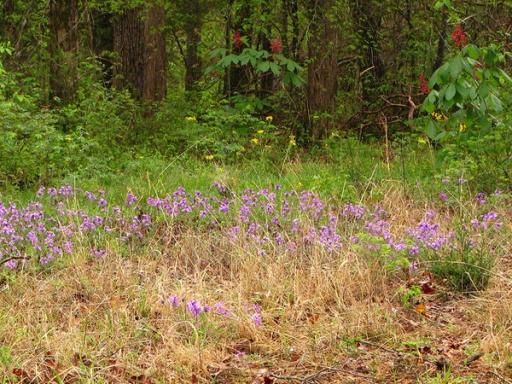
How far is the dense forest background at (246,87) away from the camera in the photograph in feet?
25.4

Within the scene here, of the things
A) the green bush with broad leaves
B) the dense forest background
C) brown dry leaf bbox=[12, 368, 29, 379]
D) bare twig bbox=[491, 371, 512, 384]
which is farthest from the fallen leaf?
brown dry leaf bbox=[12, 368, 29, 379]

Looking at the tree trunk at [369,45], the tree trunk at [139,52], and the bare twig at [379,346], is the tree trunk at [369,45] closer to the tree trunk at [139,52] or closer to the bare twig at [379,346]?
the tree trunk at [139,52]

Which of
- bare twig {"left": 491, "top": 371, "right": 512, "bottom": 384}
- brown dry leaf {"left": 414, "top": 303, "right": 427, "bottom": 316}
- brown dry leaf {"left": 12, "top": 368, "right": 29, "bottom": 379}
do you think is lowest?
brown dry leaf {"left": 12, "top": 368, "right": 29, "bottom": 379}

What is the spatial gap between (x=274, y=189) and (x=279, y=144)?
332 centimetres

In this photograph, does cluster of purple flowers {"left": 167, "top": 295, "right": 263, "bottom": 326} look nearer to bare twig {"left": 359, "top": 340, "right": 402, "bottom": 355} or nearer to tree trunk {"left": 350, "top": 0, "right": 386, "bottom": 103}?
bare twig {"left": 359, "top": 340, "right": 402, "bottom": 355}

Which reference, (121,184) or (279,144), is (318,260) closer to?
(121,184)

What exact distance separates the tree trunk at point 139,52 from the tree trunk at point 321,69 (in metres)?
3.66

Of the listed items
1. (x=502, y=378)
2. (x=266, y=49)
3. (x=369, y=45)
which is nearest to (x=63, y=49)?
(x=266, y=49)

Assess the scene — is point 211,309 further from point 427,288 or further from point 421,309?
point 427,288

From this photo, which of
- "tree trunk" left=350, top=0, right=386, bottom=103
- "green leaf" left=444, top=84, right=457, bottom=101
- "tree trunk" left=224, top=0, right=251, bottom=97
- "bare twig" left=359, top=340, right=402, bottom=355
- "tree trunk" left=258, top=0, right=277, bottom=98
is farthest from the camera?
"tree trunk" left=350, top=0, right=386, bottom=103

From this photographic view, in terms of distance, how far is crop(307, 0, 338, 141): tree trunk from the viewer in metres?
10.4

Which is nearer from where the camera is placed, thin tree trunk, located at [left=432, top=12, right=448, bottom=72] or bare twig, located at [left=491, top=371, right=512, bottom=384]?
bare twig, located at [left=491, top=371, right=512, bottom=384]

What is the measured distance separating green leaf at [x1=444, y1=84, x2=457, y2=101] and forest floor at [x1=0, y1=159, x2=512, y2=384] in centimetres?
108

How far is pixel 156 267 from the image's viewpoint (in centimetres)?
504
